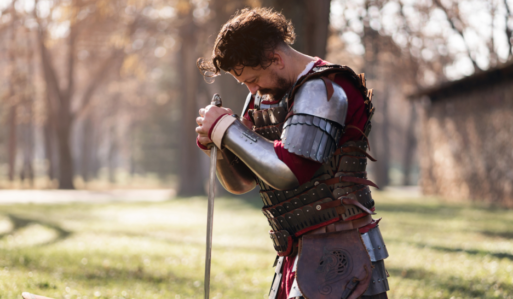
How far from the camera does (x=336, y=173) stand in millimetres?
2258

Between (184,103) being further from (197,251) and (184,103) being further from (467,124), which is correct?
(197,251)

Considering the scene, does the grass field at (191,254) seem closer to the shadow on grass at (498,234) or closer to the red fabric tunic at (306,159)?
the shadow on grass at (498,234)

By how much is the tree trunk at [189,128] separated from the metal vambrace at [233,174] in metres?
19.2

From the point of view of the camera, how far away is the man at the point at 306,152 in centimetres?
208

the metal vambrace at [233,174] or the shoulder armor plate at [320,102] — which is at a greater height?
the shoulder armor plate at [320,102]

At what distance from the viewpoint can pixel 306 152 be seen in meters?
2.02

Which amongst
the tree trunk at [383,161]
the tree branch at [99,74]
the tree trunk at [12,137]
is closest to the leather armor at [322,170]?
the tree branch at [99,74]

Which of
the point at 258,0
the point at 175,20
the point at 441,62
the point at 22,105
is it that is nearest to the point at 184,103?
the point at 175,20

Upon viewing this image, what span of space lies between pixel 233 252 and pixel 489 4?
1473 centimetres

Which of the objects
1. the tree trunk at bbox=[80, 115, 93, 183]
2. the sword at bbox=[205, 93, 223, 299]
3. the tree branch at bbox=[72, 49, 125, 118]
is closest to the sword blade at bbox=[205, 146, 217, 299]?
the sword at bbox=[205, 93, 223, 299]

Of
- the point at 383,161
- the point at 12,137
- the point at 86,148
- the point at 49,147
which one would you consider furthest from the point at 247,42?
the point at 86,148

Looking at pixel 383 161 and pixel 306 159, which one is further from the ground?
pixel 306 159

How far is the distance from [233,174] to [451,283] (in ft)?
14.8

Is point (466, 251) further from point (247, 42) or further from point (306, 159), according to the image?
point (247, 42)
